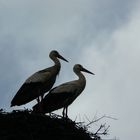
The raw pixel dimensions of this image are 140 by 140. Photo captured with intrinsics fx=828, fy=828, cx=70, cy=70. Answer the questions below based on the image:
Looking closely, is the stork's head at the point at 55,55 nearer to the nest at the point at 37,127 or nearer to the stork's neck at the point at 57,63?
the stork's neck at the point at 57,63

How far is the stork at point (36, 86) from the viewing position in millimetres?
14305

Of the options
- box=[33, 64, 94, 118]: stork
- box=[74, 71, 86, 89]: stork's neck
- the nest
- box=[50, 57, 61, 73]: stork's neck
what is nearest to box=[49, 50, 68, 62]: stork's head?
box=[50, 57, 61, 73]: stork's neck

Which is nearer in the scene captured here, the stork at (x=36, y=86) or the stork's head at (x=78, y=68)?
the stork at (x=36, y=86)

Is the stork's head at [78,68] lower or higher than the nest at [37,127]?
higher

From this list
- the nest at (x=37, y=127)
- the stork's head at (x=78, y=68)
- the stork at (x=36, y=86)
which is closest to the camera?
the nest at (x=37, y=127)

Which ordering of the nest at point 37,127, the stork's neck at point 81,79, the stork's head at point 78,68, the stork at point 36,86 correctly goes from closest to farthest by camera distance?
the nest at point 37,127 < the stork at point 36,86 < the stork's neck at point 81,79 < the stork's head at point 78,68

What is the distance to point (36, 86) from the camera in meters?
14.4

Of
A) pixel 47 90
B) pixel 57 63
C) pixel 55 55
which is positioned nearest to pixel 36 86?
pixel 47 90

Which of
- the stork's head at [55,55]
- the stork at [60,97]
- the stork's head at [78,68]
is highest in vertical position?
the stork's head at [55,55]

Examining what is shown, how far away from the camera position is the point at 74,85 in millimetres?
14648

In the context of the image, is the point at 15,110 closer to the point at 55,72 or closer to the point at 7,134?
the point at 7,134

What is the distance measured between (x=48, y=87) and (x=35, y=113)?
4.70 feet

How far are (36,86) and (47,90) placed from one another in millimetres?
275

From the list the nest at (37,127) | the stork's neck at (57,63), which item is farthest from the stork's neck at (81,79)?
the nest at (37,127)
